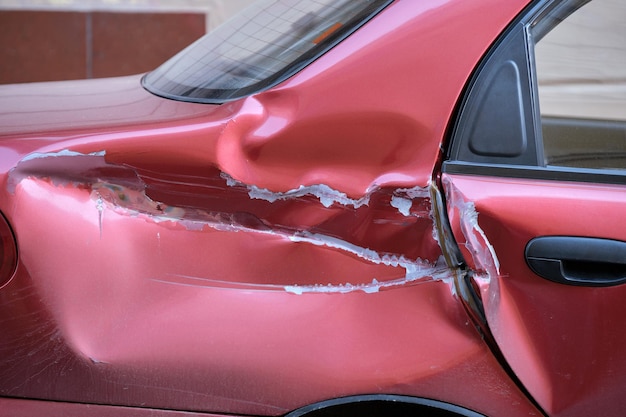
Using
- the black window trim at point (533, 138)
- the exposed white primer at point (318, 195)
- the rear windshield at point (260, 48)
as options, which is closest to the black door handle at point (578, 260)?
the black window trim at point (533, 138)

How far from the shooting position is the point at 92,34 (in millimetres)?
5375

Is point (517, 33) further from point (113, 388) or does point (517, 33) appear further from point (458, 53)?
point (113, 388)

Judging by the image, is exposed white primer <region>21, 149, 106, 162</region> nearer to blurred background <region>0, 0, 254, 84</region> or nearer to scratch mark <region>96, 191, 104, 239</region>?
scratch mark <region>96, 191, 104, 239</region>

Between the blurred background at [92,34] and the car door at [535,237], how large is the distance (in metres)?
4.24

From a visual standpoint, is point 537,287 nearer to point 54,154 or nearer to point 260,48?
point 260,48

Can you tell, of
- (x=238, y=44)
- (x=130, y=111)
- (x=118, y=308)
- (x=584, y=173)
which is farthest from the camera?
(x=238, y=44)

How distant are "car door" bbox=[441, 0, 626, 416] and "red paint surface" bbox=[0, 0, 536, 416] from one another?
0.06 m

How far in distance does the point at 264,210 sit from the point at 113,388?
20.0 inches

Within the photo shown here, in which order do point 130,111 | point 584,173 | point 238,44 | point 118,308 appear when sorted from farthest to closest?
1. point 238,44
2. point 130,111
3. point 584,173
4. point 118,308

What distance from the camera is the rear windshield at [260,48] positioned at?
5.48 feet

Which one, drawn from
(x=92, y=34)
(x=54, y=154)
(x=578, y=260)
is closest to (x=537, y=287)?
(x=578, y=260)

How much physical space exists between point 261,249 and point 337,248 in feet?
0.55

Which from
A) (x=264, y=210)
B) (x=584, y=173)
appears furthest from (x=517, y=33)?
(x=264, y=210)

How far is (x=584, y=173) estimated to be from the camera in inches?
64.6
